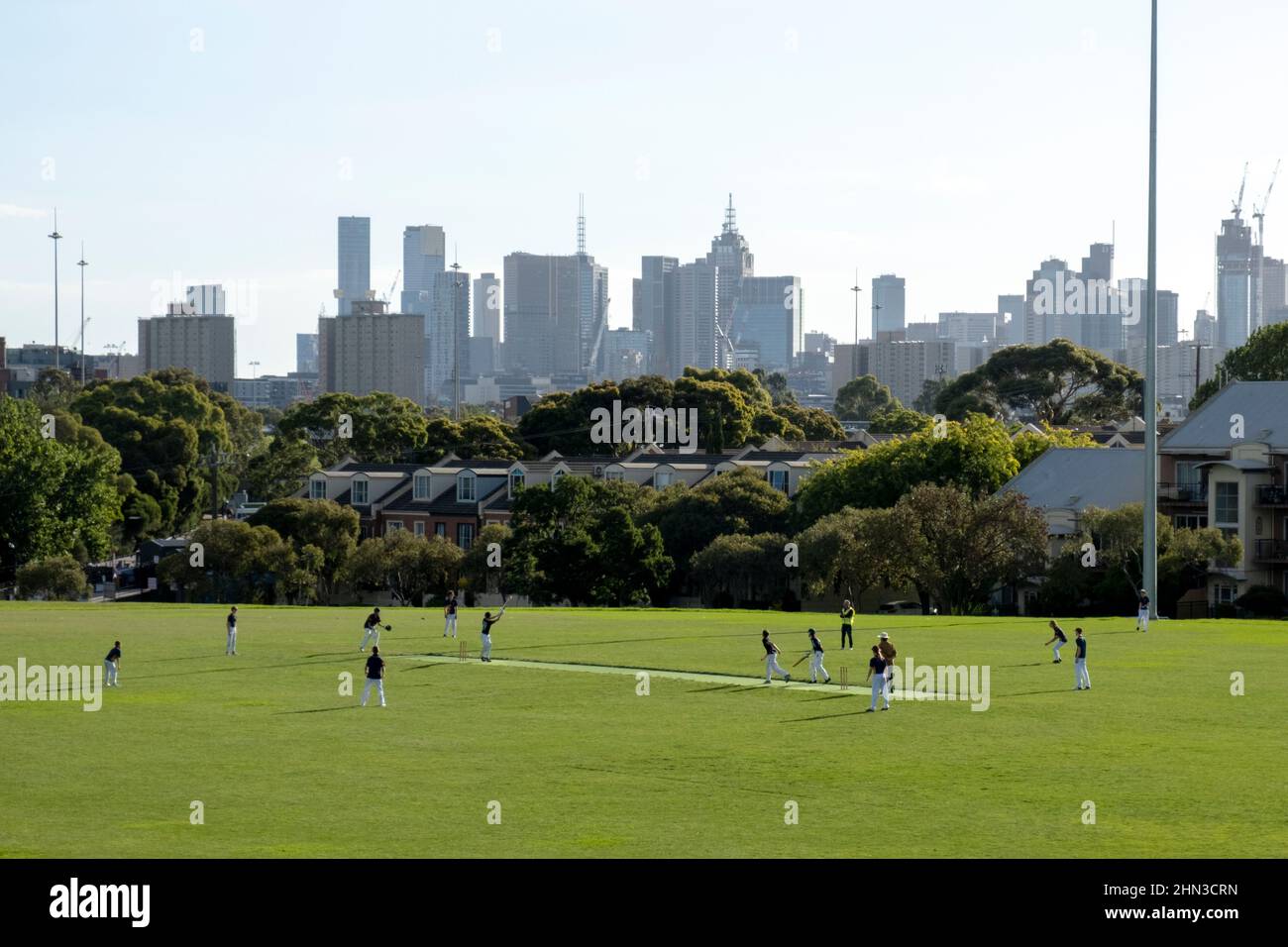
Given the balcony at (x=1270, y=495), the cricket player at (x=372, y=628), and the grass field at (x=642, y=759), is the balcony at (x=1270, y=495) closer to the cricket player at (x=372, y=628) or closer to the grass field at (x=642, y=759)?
the grass field at (x=642, y=759)

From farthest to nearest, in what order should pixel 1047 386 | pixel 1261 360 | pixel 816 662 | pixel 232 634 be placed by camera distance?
pixel 1047 386, pixel 1261 360, pixel 232 634, pixel 816 662

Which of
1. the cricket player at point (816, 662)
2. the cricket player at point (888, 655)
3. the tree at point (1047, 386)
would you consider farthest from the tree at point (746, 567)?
the tree at point (1047, 386)

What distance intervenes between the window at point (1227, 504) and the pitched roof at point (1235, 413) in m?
3.14

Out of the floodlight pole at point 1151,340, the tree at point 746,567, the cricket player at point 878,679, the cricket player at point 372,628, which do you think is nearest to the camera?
the cricket player at point 878,679

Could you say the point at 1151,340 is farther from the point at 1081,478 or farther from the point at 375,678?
the point at 375,678

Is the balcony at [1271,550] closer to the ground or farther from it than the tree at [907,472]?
closer to the ground

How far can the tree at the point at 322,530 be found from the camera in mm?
104500

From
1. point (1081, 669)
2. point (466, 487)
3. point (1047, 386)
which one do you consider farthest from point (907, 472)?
point (1047, 386)

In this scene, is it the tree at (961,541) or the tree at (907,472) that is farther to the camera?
the tree at (907,472)

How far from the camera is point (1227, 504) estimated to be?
95438 millimetres

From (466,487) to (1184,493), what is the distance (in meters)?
51.6

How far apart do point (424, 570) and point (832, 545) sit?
26018 mm

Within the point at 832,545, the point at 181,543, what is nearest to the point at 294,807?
the point at 832,545
